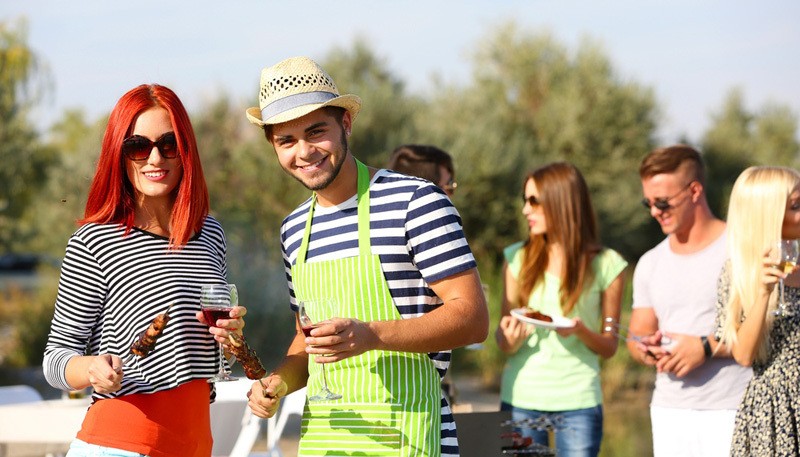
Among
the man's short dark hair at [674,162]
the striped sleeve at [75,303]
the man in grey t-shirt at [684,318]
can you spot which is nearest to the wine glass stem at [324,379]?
the striped sleeve at [75,303]

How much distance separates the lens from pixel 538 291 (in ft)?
18.1

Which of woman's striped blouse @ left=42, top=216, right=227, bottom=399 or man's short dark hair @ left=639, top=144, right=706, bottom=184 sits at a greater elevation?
man's short dark hair @ left=639, top=144, right=706, bottom=184

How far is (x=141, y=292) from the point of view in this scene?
310 cm

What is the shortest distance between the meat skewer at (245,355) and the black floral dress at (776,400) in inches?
80.8

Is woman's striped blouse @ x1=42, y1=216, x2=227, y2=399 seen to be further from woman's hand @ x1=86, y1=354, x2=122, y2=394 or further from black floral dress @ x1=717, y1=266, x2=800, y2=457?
black floral dress @ x1=717, y1=266, x2=800, y2=457

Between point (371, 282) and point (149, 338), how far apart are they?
63cm

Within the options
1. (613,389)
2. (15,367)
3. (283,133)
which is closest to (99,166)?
(283,133)

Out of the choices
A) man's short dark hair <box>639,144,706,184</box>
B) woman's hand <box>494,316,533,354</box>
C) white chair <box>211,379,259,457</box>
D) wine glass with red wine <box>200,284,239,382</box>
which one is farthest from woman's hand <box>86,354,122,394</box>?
white chair <box>211,379,259,457</box>

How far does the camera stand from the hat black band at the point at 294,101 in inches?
118

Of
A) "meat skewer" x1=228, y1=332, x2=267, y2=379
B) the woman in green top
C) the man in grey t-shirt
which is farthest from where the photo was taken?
the woman in green top

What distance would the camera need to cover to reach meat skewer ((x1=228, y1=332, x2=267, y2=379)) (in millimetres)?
2934

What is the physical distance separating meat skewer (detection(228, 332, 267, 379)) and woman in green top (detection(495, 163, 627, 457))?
230cm

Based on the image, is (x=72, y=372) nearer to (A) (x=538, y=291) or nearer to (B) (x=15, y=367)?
(A) (x=538, y=291)

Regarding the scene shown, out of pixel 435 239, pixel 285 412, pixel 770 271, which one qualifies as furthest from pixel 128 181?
pixel 285 412
